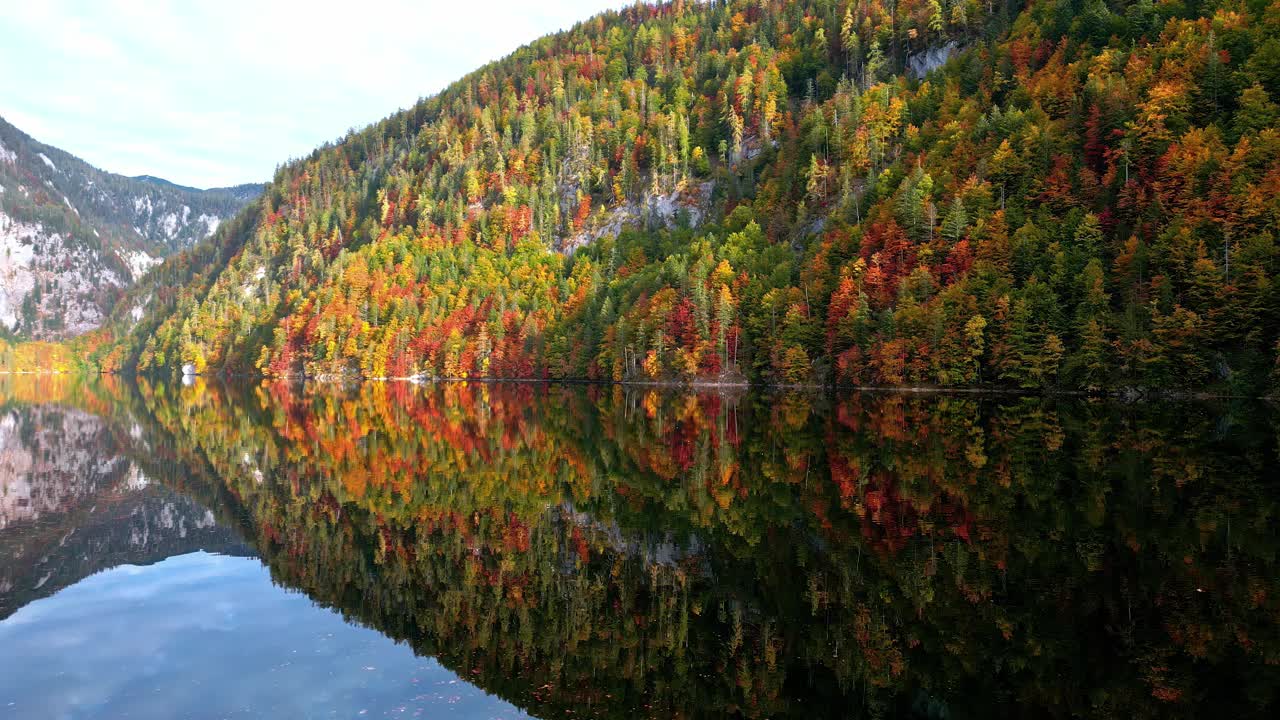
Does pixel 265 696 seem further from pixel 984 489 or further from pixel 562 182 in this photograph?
pixel 562 182

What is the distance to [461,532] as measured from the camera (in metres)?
23.7

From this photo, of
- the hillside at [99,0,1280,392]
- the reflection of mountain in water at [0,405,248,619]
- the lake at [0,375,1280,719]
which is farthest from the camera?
the hillside at [99,0,1280,392]

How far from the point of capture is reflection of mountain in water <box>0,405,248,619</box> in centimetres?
2158

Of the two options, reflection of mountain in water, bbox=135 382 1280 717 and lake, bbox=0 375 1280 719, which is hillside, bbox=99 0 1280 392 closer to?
reflection of mountain in water, bbox=135 382 1280 717

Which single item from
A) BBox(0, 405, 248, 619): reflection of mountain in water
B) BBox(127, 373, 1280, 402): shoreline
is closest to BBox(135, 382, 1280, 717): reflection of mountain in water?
BBox(0, 405, 248, 619): reflection of mountain in water

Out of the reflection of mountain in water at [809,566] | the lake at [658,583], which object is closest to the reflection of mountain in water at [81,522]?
the lake at [658,583]

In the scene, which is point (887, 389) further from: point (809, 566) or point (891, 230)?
point (809, 566)

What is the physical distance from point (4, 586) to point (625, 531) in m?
17.3

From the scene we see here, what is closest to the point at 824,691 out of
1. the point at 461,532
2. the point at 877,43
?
the point at 461,532

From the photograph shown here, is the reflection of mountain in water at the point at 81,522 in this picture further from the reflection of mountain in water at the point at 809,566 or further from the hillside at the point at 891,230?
the hillside at the point at 891,230

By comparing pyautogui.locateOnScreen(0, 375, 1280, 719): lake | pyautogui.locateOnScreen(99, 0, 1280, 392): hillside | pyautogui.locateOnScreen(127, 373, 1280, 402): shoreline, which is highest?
pyautogui.locateOnScreen(99, 0, 1280, 392): hillside

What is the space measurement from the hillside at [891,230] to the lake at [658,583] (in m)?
40.1

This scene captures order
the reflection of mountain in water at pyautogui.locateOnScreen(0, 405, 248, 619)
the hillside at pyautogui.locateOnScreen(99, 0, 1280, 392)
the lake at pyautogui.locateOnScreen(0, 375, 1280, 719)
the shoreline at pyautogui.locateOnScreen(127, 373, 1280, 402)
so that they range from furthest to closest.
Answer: the hillside at pyautogui.locateOnScreen(99, 0, 1280, 392) < the shoreline at pyautogui.locateOnScreen(127, 373, 1280, 402) < the reflection of mountain in water at pyautogui.locateOnScreen(0, 405, 248, 619) < the lake at pyautogui.locateOnScreen(0, 375, 1280, 719)

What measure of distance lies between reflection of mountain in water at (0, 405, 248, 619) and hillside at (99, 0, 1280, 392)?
3021 inches
